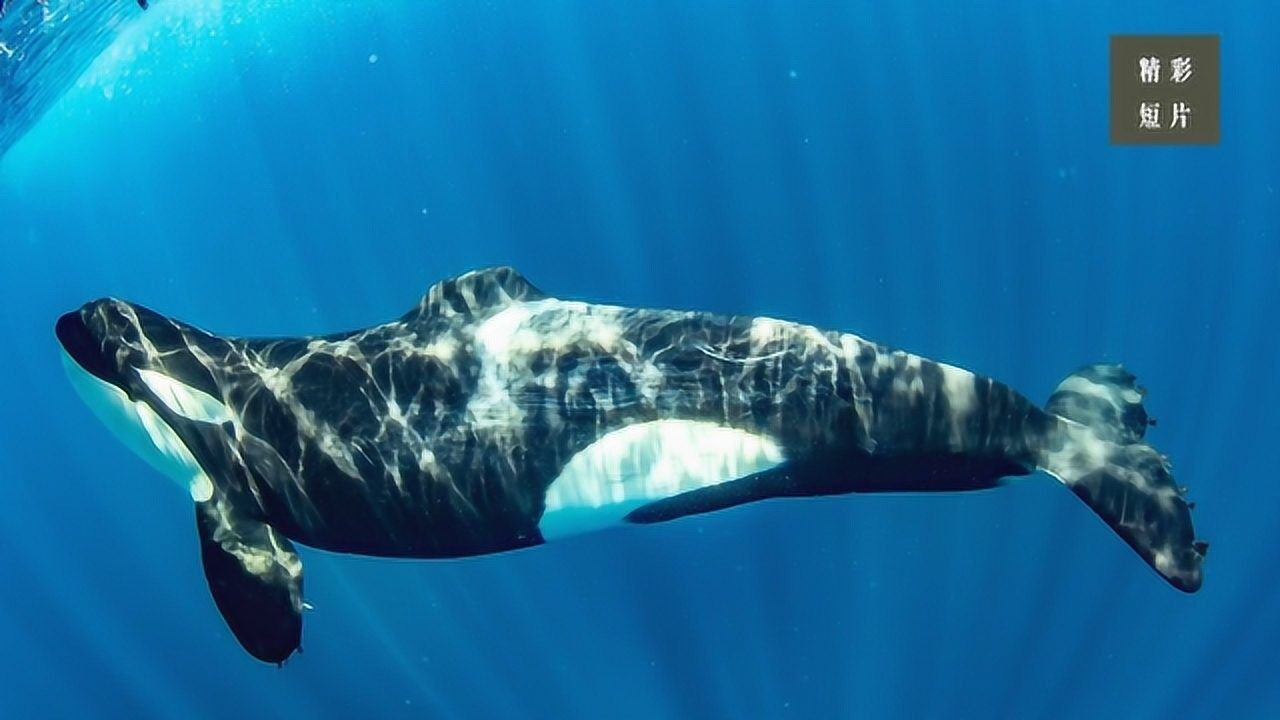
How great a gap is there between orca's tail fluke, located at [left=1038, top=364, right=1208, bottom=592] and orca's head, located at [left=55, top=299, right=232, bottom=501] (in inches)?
220

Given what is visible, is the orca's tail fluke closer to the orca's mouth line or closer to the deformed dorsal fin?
the deformed dorsal fin

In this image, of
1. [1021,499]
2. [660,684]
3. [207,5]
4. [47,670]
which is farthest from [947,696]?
[207,5]

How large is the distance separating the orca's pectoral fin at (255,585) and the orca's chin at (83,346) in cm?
130

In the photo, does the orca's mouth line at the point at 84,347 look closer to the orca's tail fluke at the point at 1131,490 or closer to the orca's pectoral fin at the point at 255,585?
the orca's pectoral fin at the point at 255,585

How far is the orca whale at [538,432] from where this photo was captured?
19.0 ft

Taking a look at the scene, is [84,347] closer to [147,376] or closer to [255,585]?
[147,376]

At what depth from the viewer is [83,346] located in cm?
647

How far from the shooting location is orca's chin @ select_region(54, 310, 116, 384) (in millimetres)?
6426

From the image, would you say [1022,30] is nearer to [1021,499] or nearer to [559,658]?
[1021,499]

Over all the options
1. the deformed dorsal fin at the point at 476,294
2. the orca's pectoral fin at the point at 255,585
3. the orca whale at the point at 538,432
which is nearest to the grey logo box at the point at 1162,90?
the orca whale at the point at 538,432

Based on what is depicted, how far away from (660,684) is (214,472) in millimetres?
5817

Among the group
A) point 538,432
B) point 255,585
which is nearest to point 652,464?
point 538,432

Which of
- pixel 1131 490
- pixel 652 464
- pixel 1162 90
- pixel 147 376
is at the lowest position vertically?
pixel 1131 490

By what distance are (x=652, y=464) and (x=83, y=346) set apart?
4.10m
